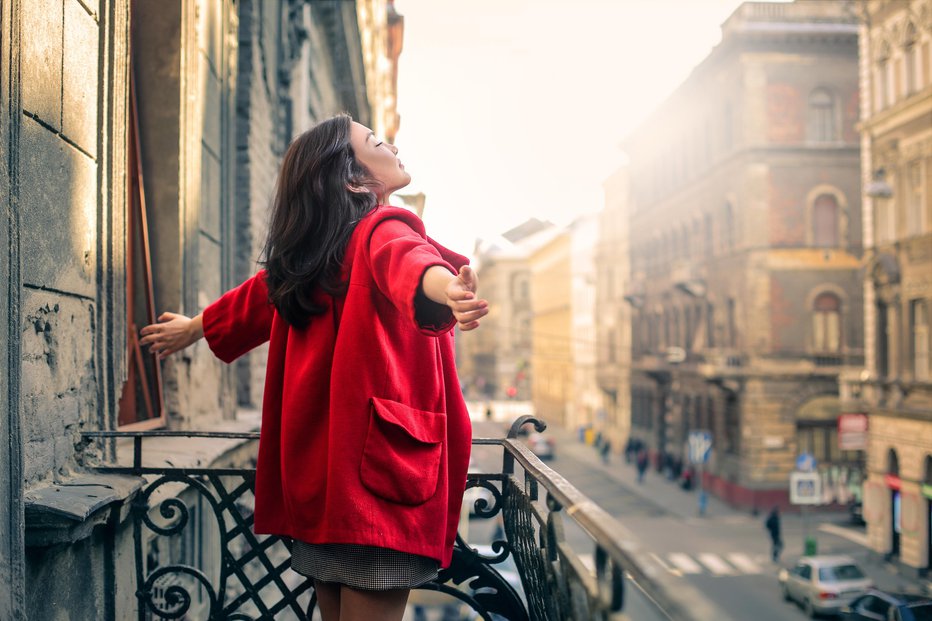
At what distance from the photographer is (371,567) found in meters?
2.70

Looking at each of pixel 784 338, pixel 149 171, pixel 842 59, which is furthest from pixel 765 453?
pixel 149 171

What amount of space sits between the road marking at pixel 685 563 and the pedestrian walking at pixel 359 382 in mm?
21329

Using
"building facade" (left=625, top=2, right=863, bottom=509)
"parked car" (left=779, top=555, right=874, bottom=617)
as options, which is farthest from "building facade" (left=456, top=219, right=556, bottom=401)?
"parked car" (left=779, top=555, right=874, bottom=617)

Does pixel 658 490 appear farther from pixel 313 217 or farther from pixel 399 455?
pixel 399 455

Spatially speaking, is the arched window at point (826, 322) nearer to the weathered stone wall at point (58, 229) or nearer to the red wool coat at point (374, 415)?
the weathered stone wall at point (58, 229)

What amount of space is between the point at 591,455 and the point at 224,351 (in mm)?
49104

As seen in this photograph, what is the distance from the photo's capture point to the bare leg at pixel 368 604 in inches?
108

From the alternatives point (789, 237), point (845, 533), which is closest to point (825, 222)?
point (789, 237)

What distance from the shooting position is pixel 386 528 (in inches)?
103

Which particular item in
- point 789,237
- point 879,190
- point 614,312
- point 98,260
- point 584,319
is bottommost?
point 98,260

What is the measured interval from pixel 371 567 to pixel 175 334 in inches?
52.4

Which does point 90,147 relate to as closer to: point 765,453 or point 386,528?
point 386,528

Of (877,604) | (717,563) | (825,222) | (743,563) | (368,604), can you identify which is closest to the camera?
(368,604)

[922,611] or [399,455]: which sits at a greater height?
[399,455]
